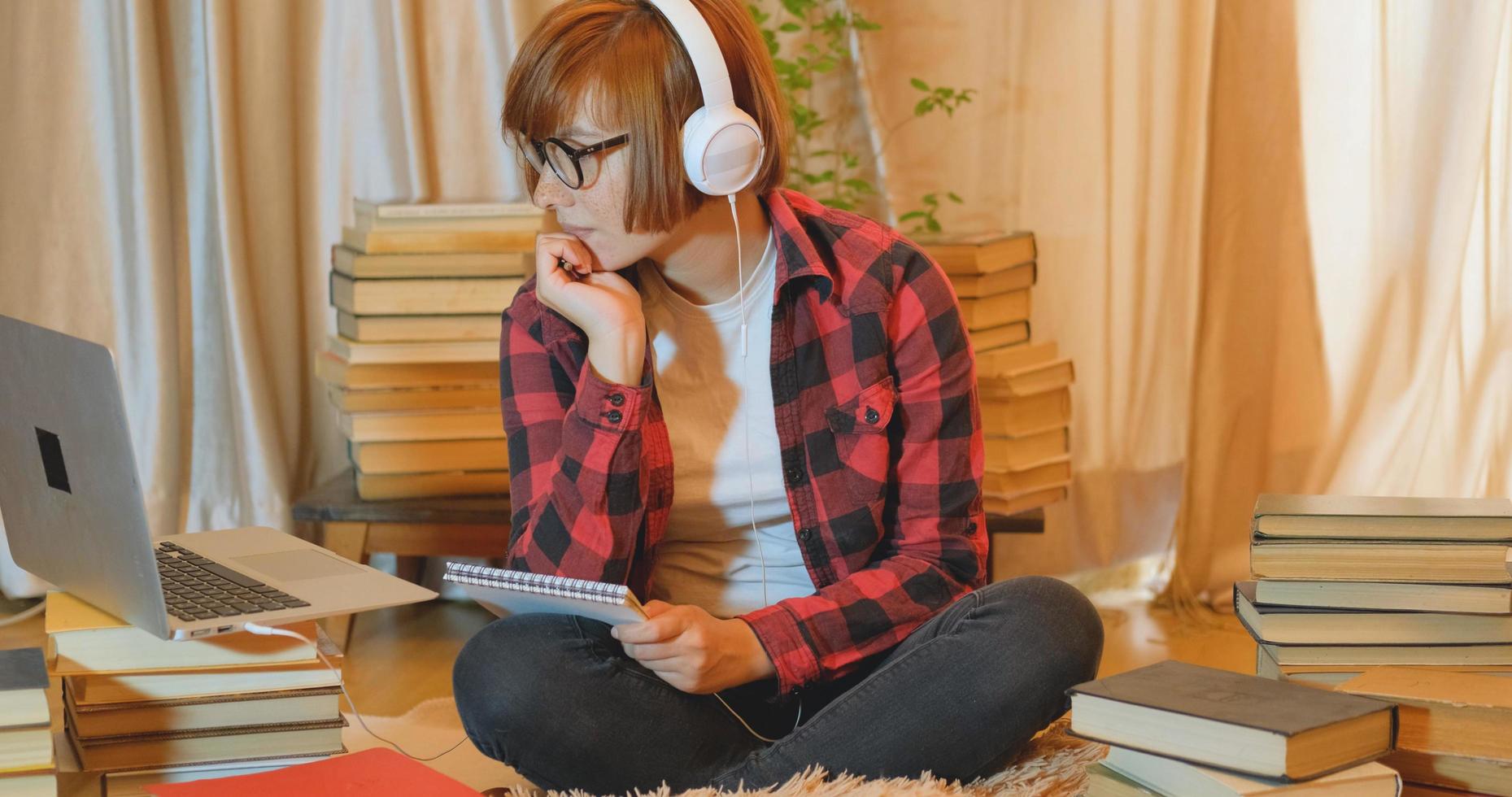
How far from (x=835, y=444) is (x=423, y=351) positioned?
82 cm

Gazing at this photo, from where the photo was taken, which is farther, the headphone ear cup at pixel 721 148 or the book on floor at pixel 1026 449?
the book on floor at pixel 1026 449

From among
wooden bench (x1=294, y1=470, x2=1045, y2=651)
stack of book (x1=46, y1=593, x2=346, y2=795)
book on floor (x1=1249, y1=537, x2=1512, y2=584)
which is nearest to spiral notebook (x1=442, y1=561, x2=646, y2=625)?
stack of book (x1=46, y1=593, x2=346, y2=795)

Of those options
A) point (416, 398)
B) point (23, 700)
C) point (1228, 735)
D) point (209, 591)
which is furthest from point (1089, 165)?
point (23, 700)

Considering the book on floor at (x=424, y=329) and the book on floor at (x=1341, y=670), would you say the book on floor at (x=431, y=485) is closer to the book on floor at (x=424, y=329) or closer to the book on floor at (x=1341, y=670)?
the book on floor at (x=424, y=329)

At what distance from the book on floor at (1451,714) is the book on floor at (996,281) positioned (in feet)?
3.13

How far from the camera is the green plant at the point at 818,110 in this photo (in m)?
2.15

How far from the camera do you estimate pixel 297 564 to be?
3.76 feet

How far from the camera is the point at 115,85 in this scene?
6.88ft

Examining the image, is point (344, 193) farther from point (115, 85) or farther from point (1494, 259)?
point (1494, 259)

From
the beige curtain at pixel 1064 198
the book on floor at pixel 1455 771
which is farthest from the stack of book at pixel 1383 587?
the beige curtain at pixel 1064 198

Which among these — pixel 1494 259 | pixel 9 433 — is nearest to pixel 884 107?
pixel 1494 259

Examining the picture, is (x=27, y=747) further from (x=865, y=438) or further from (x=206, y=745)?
(x=865, y=438)

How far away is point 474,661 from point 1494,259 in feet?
5.34

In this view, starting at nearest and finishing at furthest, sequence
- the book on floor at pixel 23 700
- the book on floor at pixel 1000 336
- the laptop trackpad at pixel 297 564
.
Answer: the book on floor at pixel 23 700, the laptop trackpad at pixel 297 564, the book on floor at pixel 1000 336
